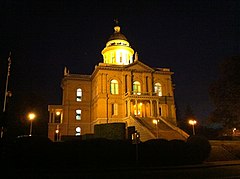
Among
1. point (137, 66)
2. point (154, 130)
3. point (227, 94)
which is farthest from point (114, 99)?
point (227, 94)

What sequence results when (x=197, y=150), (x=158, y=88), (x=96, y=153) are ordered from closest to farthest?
(x=96, y=153)
(x=197, y=150)
(x=158, y=88)

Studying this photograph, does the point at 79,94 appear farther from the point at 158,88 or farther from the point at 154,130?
the point at 154,130

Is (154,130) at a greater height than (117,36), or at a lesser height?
lesser

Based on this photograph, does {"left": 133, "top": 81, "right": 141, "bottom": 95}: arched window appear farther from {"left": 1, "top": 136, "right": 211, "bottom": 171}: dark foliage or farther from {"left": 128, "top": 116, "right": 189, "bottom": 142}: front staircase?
{"left": 1, "top": 136, "right": 211, "bottom": 171}: dark foliage

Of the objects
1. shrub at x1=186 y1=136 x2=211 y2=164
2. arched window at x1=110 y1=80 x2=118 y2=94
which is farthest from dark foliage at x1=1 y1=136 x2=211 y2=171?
arched window at x1=110 y1=80 x2=118 y2=94

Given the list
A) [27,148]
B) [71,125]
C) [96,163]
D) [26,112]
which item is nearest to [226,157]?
[96,163]

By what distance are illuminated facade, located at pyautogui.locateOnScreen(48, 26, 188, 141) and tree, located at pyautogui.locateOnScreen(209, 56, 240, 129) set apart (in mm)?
8239

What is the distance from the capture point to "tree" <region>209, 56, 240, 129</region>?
30.7m

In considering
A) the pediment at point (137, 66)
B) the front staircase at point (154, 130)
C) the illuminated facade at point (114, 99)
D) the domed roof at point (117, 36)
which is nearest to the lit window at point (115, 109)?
the illuminated facade at point (114, 99)

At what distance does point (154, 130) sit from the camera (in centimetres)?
3497

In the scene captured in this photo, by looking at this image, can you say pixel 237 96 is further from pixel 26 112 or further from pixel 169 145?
pixel 26 112

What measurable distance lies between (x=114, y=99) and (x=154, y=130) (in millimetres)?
12160

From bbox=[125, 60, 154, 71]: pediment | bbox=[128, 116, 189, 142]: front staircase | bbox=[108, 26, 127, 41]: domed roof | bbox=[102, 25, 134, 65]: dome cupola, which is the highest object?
bbox=[108, 26, 127, 41]: domed roof

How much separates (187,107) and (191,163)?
229ft
